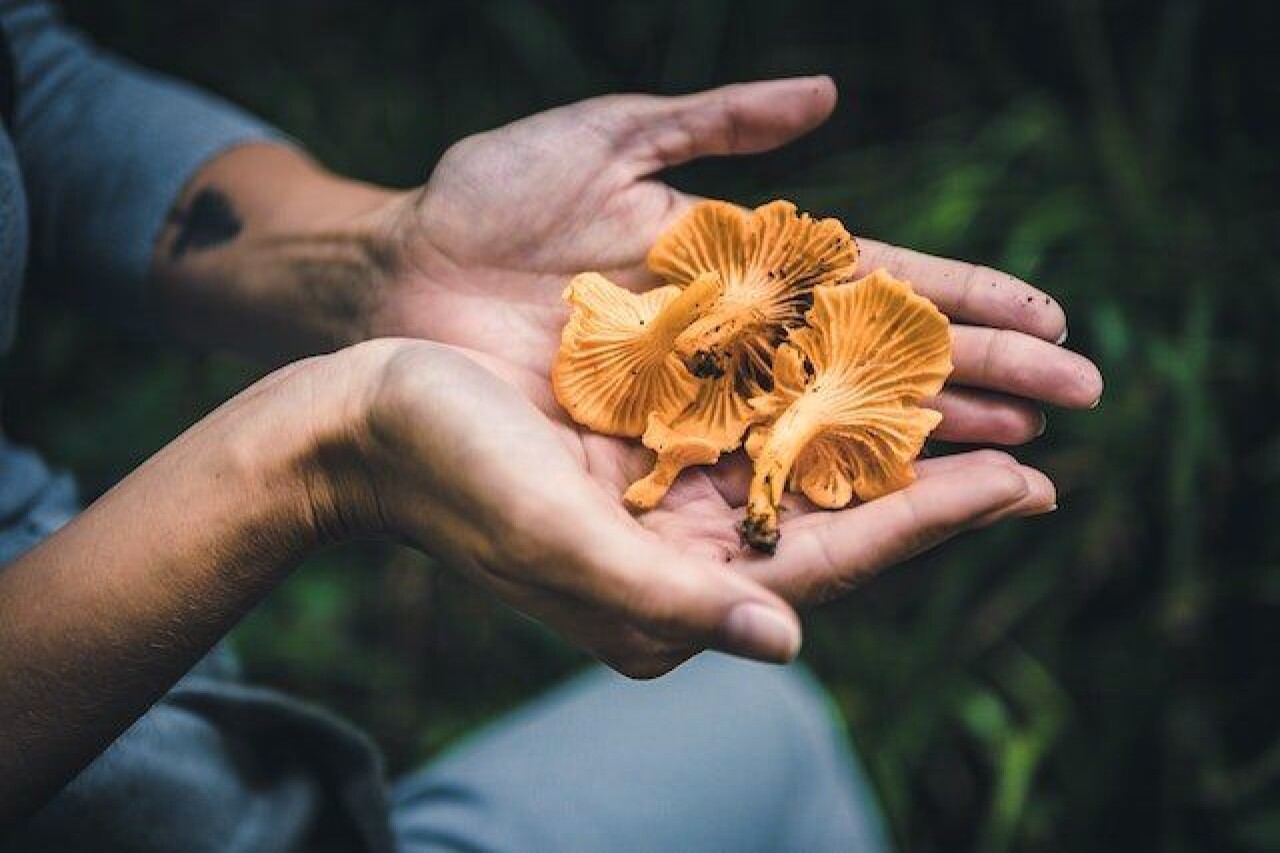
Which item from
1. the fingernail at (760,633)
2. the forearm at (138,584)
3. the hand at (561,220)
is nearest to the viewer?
the fingernail at (760,633)

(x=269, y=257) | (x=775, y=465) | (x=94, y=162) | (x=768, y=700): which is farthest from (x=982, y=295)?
(x=94, y=162)

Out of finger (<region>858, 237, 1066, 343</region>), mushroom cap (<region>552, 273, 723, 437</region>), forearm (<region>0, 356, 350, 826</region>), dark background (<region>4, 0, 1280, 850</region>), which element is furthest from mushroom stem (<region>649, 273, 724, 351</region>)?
dark background (<region>4, 0, 1280, 850</region>)

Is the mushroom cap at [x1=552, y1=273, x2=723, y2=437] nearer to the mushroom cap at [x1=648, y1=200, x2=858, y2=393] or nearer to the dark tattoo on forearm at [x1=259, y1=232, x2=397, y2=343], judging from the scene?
the mushroom cap at [x1=648, y1=200, x2=858, y2=393]

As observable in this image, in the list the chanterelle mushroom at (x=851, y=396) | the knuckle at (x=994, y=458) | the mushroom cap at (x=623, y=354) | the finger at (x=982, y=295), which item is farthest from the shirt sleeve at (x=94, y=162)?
the knuckle at (x=994, y=458)

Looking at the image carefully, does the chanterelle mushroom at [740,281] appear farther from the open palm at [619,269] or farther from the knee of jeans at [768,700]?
the knee of jeans at [768,700]

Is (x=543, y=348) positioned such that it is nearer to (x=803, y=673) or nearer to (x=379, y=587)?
(x=803, y=673)
